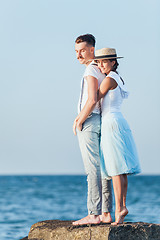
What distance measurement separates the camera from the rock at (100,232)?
5496 millimetres

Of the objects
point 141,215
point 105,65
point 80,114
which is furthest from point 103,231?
point 141,215

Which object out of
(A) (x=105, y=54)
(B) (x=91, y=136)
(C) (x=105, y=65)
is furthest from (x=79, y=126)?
(A) (x=105, y=54)

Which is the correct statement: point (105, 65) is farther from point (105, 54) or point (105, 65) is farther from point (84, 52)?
point (84, 52)

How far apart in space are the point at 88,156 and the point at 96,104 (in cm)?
59

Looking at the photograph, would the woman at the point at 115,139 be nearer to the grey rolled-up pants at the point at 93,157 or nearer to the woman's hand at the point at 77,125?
the grey rolled-up pants at the point at 93,157

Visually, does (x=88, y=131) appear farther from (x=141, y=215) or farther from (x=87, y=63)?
(x=141, y=215)

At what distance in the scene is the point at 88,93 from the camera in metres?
5.71

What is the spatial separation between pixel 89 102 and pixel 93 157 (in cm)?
62

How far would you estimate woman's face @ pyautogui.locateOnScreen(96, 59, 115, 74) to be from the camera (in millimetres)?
5824

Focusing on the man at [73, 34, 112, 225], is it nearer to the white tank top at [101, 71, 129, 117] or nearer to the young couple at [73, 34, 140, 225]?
the young couple at [73, 34, 140, 225]

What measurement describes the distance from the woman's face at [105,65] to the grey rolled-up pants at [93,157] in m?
0.52

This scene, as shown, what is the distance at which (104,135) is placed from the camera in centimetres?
573

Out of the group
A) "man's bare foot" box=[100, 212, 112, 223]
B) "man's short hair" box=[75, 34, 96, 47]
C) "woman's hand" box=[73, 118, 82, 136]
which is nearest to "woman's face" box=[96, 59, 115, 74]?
"man's short hair" box=[75, 34, 96, 47]

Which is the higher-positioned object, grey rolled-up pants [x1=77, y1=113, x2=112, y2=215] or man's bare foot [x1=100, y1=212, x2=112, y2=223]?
grey rolled-up pants [x1=77, y1=113, x2=112, y2=215]
